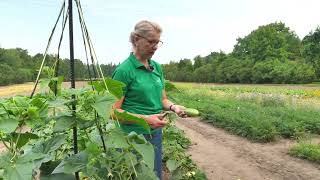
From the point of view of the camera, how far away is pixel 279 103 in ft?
47.4

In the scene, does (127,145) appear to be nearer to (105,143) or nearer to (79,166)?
(105,143)

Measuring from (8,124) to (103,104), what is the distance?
1.04ft

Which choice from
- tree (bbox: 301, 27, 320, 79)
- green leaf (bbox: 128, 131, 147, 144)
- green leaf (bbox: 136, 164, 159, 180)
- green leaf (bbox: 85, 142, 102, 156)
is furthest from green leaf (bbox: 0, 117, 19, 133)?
tree (bbox: 301, 27, 320, 79)

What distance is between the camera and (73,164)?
1.61m

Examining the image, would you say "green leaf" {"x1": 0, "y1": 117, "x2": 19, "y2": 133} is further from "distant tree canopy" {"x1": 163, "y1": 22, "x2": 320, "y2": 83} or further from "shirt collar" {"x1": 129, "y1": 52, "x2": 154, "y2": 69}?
"distant tree canopy" {"x1": 163, "y1": 22, "x2": 320, "y2": 83}

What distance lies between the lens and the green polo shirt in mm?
2584

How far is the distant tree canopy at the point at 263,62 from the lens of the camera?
39.8m

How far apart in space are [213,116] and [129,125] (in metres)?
8.19

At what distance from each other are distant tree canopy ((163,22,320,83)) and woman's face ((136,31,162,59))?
36859 mm

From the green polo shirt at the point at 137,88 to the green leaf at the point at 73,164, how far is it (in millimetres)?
950

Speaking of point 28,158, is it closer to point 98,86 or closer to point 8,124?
point 8,124

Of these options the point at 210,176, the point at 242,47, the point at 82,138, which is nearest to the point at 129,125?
the point at 82,138

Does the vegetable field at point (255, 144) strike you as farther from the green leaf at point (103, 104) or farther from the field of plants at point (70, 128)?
the green leaf at point (103, 104)

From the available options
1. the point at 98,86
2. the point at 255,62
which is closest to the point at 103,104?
the point at 98,86
